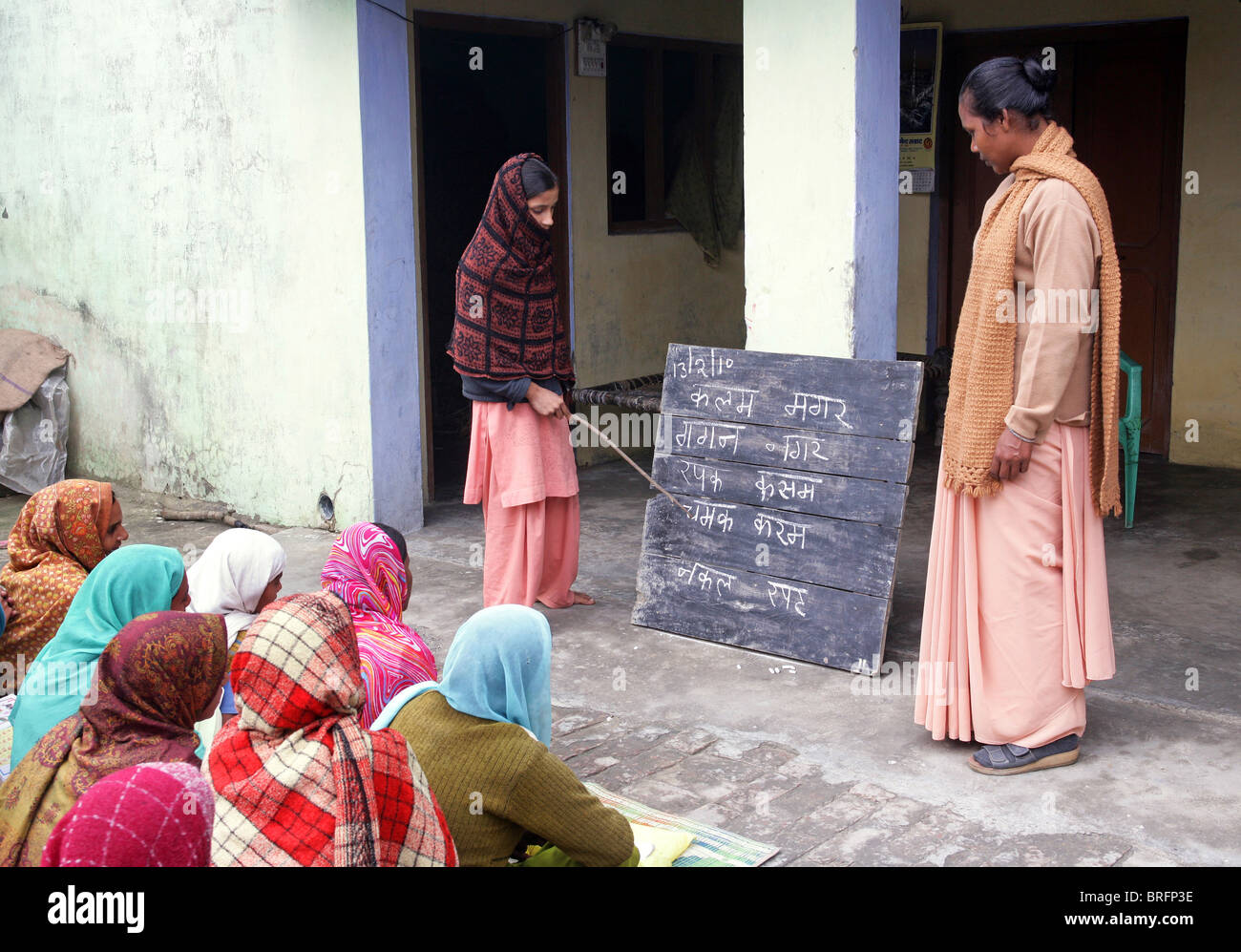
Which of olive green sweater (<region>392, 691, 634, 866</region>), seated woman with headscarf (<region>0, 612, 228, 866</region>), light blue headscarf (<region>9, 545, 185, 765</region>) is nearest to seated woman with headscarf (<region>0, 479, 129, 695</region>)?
light blue headscarf (<region>9, 545, 185, 765</region>)

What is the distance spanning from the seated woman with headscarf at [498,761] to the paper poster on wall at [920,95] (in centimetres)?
614

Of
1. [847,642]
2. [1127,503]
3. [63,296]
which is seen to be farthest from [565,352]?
[63,296]

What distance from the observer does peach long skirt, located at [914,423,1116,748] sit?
147 inches

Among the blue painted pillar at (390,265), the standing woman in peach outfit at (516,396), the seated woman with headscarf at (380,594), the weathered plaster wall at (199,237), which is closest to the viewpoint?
the seated woman with headscarf at (380,594)

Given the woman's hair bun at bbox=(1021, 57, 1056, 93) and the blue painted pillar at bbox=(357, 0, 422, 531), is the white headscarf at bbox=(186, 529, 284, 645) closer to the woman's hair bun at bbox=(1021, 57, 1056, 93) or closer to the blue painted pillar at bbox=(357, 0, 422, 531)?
the woman's hair bun at bbox=(1021, 57, 1056, 93)

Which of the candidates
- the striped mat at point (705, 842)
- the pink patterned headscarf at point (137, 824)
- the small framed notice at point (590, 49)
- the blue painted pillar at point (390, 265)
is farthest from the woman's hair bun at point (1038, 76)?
the small framed notice at point (590, 49)

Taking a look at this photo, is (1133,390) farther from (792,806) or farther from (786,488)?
(792,806)

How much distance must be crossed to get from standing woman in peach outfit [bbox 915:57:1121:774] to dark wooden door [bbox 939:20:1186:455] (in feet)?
13.3

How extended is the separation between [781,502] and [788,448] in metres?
0.20

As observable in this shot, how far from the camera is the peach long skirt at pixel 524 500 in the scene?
209 inches

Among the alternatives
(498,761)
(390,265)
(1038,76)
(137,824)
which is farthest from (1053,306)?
(390,265)

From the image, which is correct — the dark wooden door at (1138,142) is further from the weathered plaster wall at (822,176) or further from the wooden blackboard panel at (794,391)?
the wooden blackboard panel at (794,391)

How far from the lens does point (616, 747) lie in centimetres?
413
